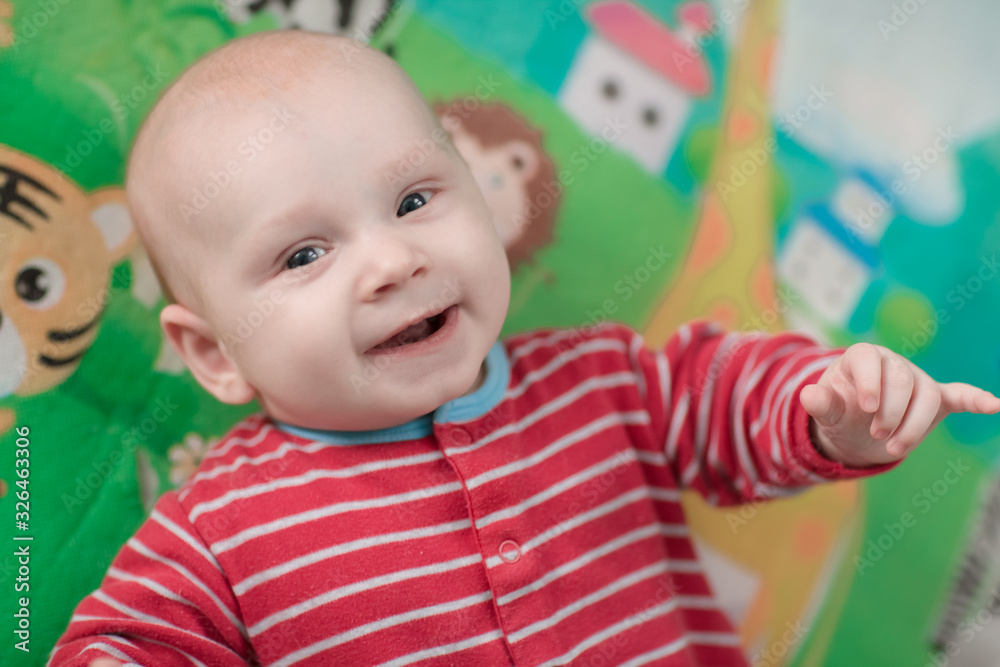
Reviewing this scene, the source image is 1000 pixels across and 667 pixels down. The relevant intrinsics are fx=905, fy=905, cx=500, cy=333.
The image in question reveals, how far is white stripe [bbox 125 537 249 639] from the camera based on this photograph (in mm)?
1011

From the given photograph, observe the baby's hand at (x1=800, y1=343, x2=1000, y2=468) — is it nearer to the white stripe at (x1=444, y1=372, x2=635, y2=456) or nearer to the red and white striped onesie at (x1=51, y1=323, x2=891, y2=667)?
the red and white striped onesie at (x1=51, y1=323, x2=891, y2=667)

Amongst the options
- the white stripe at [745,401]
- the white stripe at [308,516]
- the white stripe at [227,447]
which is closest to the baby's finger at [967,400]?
the white stripe at [745,401]

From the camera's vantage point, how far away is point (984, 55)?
135 cm

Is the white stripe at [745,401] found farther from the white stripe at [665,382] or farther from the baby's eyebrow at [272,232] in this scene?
the baby's eyebrow at [272,232]

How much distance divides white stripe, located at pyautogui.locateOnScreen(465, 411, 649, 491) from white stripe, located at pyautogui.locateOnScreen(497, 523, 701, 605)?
13 centimetres

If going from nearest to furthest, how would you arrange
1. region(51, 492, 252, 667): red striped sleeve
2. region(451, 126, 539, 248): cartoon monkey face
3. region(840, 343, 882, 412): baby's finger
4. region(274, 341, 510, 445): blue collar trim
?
region(840, 343, 882, 412): baby's finger, region(51, 492, 252, 667): red striped sleeve, region(274, 341, 510, 445): blue collar trim, region(451, 126, 539, 248): cartoon monkey face

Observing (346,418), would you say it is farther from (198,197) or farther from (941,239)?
(941,239)

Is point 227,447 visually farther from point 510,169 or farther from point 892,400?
point 892,400

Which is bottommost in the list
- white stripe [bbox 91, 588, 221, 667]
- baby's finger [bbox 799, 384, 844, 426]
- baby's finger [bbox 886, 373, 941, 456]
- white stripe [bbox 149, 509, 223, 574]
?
white stripe [bbox 91, 588, 221, 667]

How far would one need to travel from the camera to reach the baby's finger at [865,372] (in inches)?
33.7

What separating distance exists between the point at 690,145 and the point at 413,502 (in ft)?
2.56

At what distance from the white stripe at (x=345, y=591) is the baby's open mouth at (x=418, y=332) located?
26 cm

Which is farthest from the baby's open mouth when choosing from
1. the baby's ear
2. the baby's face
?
the baby's ear

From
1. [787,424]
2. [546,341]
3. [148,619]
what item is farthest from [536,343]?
[148,619]
